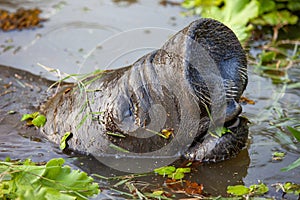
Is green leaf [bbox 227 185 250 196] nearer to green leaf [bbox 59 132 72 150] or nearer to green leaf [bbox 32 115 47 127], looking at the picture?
green leaf [bbox 59 132 72 150]

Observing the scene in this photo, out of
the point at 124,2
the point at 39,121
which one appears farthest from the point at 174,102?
the point at 124,2

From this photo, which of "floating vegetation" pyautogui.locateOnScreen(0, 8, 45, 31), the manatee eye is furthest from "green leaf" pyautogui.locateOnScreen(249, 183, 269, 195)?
"floating vegetation" pyautogui.locateOnScreen(0, 8, 45, 31)

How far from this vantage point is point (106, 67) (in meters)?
6.06

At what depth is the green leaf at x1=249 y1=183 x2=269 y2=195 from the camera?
12.5ft

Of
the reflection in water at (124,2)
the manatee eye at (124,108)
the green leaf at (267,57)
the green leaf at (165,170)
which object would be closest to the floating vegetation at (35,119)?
the manatee eye at (124,108)

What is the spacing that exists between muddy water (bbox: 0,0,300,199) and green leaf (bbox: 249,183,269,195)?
2.8 inches

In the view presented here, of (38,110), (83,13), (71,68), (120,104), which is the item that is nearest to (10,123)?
(38,110)

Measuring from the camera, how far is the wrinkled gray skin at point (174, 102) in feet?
12.1

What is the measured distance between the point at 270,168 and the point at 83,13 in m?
4.23

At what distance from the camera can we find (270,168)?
4184 millimetres

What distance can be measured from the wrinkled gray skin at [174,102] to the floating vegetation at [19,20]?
312cm

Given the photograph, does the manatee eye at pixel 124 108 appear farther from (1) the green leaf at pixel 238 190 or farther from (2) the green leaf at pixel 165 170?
(1) the green leaf at pixel 238 190

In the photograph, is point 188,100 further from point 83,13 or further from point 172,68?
point 83,13

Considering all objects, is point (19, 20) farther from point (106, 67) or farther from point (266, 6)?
point (266, 6)
